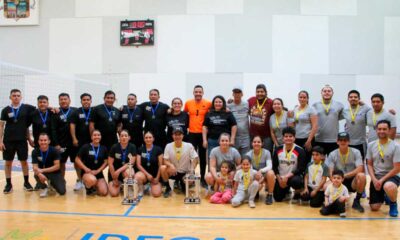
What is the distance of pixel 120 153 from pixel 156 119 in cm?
98

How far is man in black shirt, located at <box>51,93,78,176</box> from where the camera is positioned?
5.94 m

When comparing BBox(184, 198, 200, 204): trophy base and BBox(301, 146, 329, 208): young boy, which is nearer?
BBox(301, 146, 329, 208): young boy

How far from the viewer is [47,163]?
18.9 ft

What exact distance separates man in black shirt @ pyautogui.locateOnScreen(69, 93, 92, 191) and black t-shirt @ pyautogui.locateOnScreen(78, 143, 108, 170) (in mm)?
294

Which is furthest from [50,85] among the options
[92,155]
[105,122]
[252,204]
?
[252,204]

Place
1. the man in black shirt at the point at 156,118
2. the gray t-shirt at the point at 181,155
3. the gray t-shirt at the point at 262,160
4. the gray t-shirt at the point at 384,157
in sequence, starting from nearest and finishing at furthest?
the gray t-shirt at the point at 384,157
the gray t-shirt at the point at 262,160
the gray t-shirt at the point at 181,155
the man in black shirt at the point at 156,118

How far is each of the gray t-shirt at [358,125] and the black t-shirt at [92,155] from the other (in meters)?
4.40

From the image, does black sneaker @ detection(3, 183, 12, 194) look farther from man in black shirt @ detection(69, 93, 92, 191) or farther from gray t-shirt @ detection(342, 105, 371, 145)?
gray t-shirt @ detection(342, 105, 371, 145)

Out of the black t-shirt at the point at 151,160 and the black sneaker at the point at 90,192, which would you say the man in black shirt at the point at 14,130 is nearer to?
the black sneaker at the point at 90,192

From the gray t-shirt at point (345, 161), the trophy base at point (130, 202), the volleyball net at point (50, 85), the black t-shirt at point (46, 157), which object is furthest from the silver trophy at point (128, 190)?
the volleyball net at point (50, 85)

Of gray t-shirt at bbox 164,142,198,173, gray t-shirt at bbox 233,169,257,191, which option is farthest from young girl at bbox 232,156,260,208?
gray t-shirt at bbox 164,142,198,173

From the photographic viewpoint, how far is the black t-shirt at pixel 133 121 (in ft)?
20.3

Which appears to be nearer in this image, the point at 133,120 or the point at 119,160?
the point at 119,160

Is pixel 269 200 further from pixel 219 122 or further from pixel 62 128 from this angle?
Answer: pixel 62 128
